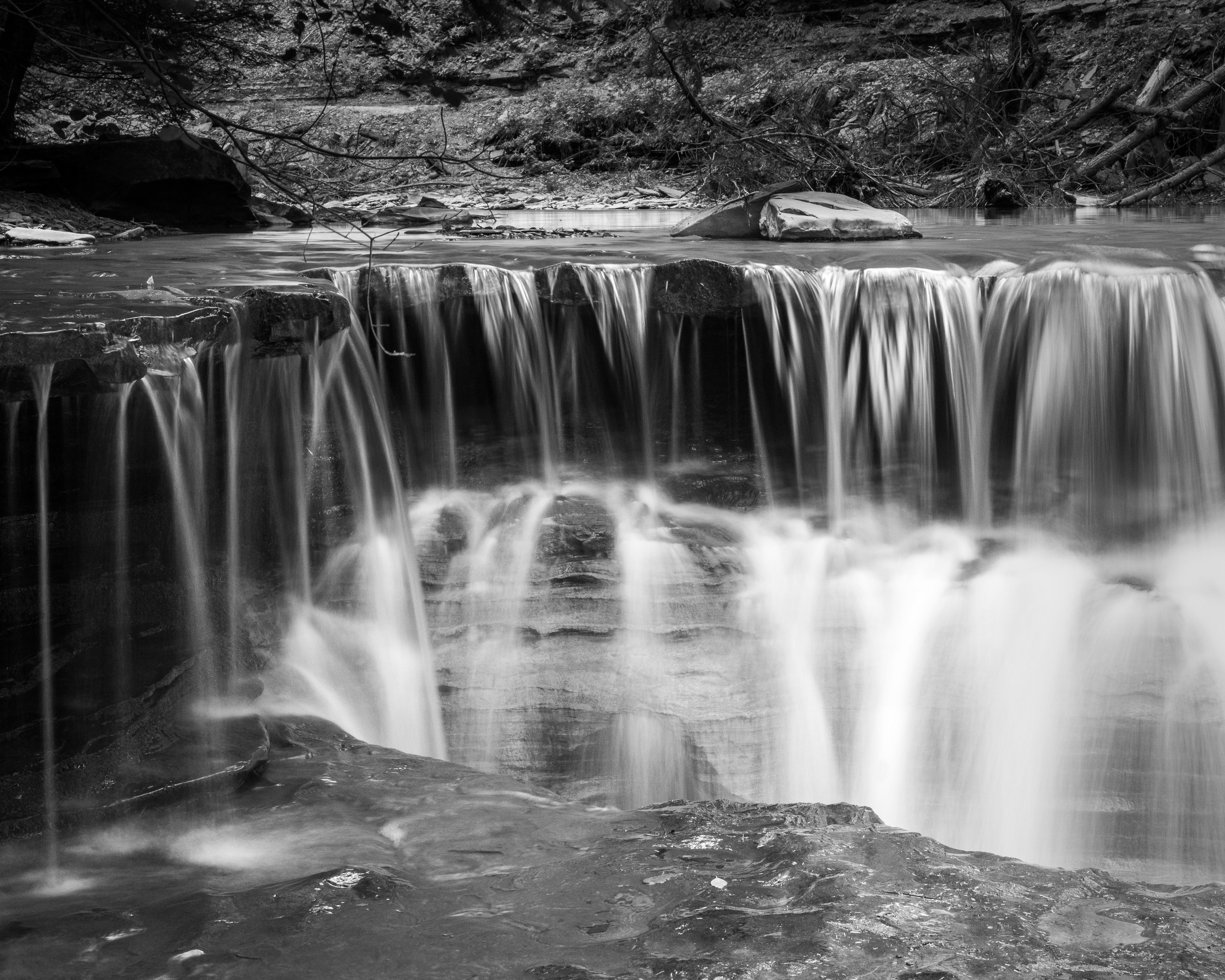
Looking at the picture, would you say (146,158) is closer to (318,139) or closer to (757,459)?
(318,139)

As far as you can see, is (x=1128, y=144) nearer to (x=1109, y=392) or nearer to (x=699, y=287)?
(x=1109, y=392)

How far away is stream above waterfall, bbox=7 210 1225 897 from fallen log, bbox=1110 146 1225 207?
453cm

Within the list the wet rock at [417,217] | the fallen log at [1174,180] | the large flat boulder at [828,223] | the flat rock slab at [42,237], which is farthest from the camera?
the fallen log at [1174,180]

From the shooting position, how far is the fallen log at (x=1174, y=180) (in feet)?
31.7

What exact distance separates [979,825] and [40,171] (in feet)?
24.2

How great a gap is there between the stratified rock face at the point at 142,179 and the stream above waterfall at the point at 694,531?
10.4 ft

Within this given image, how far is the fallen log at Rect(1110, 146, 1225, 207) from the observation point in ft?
31.7

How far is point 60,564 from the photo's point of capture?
3.53m

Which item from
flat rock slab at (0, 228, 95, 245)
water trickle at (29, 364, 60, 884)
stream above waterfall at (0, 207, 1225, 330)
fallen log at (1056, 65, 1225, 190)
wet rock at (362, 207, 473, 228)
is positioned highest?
fallen log at (1056, 65, 1225, 190)

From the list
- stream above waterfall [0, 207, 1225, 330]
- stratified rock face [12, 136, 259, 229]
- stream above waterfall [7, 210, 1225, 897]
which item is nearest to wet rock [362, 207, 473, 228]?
stream above waterfall [0, 207, 1225, 330]

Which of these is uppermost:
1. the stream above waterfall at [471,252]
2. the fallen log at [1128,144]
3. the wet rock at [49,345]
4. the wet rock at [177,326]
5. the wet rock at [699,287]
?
the fallen log at [1128,144]

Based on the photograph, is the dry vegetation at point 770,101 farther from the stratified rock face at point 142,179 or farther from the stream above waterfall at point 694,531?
the stream above waterfall at point 694,531

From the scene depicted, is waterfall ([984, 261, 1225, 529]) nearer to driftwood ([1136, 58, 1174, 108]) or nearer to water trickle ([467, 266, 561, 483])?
water trickle ([467, 266, 561, 483])

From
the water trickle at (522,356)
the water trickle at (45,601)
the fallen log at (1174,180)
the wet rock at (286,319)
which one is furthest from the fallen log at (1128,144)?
the water trickle at (45,601)
